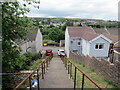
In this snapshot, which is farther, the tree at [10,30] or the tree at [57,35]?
the tree at [57,35]

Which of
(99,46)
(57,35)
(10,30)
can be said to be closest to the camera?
(10,30)

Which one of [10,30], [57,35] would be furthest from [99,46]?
[57,35]

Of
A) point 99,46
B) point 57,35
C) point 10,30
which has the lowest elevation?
point 99,46

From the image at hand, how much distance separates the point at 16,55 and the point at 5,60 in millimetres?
420

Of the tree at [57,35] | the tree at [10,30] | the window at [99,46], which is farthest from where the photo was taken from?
the tree at [57,35]

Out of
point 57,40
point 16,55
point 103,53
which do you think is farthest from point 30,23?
point 57,40

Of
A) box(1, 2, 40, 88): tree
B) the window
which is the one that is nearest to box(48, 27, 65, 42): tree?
the window

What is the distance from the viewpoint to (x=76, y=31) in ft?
70.3

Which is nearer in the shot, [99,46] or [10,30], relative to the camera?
[10,30]

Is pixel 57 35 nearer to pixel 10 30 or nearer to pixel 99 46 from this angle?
pixel 99 46

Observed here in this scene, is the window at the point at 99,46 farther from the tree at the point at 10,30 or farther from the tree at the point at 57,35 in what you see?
the tree at the point at 57,35

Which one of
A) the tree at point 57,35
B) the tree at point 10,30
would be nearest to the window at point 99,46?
the tree at point 10,30

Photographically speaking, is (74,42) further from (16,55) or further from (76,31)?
(16,55)

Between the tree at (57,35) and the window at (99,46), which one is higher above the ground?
the tree at (57,35)
